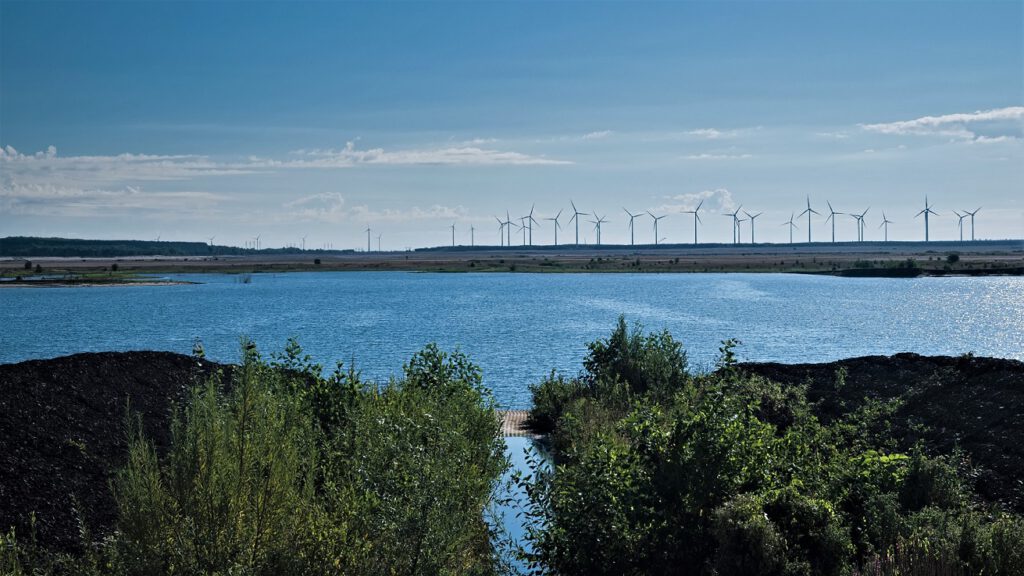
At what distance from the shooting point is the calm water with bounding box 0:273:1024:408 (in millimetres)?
46750

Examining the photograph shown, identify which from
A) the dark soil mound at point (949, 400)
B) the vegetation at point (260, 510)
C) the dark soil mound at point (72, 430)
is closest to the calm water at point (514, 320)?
the dark soil mound at point (949, 400)

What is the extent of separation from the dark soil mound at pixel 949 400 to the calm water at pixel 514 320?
32.3ft

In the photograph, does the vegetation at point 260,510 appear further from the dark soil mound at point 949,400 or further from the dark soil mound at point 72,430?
the dark soil mound at point 949,400

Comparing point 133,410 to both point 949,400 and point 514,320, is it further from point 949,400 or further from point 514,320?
point 514,320

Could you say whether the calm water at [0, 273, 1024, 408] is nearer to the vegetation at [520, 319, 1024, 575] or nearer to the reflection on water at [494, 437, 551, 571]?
the reflection on water at [494, 437, 551, 571]

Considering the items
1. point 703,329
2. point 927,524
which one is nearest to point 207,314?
point 703,329

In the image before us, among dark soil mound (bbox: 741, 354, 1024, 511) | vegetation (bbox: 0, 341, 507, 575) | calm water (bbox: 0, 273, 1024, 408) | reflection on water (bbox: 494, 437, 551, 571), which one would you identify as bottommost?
calm water (bbox: 0, 273, 1024, 408)

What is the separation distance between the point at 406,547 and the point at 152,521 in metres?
2.50

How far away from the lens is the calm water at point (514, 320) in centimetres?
4675

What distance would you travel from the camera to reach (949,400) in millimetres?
19406

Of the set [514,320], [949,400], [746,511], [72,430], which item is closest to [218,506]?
[746,511]

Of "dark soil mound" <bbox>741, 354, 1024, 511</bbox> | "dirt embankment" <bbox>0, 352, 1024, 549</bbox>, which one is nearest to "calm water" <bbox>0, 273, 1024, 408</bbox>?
"dark soil mound" <bbox>741, 354, 1024, 511</bbox>

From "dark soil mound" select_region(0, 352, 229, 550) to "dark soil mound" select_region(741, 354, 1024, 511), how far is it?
13153mm

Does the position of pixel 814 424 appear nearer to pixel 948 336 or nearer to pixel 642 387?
pixel 642 387
